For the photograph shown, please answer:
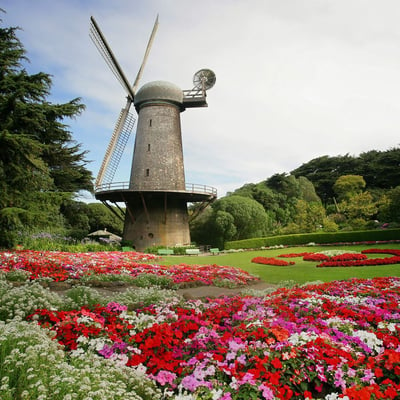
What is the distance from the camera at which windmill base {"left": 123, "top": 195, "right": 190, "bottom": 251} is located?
2597cm

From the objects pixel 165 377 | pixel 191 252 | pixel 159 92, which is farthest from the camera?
→ pixel 159 92

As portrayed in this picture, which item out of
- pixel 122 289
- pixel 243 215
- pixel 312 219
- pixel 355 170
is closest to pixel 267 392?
pixel 122 289

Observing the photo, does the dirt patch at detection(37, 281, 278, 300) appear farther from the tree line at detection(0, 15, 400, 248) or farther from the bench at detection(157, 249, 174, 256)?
the bench at detection(157, 249, 174, 256)

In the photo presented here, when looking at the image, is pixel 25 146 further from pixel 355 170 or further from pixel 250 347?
pixel 355 170

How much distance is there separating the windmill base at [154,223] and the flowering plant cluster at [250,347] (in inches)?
807

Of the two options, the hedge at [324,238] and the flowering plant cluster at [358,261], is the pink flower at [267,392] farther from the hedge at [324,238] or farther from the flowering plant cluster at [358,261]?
the hedge at [324,238]

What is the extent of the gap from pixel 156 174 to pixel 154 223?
372cm

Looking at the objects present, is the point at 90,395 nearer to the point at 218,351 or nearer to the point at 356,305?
the point at 218,351

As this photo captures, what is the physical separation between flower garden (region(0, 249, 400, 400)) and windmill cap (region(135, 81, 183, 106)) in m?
23.4

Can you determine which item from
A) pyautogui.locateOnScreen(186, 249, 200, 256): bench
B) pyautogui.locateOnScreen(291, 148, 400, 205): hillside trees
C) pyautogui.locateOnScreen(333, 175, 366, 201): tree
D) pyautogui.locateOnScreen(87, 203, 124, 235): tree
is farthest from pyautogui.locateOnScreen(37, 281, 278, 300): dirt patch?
pyautogui.locateOnScreen(291, 148, 400, 205): hillside trees

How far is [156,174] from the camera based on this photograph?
85.7 ft

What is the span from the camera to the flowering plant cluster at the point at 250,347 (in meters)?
3.10

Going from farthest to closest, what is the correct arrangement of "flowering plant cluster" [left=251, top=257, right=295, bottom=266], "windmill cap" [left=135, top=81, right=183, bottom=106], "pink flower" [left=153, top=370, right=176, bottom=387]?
1. "windmill cap" [left=135, top=81, right=183, bottom=106]
2. "flowering plant cluster" [left=251, top=257, right=295, bottom=266]
3. "pink flower" [left=153, top=370, right=176, bottom=387]

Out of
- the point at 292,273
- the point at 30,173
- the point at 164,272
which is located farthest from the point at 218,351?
the point at 30,173
